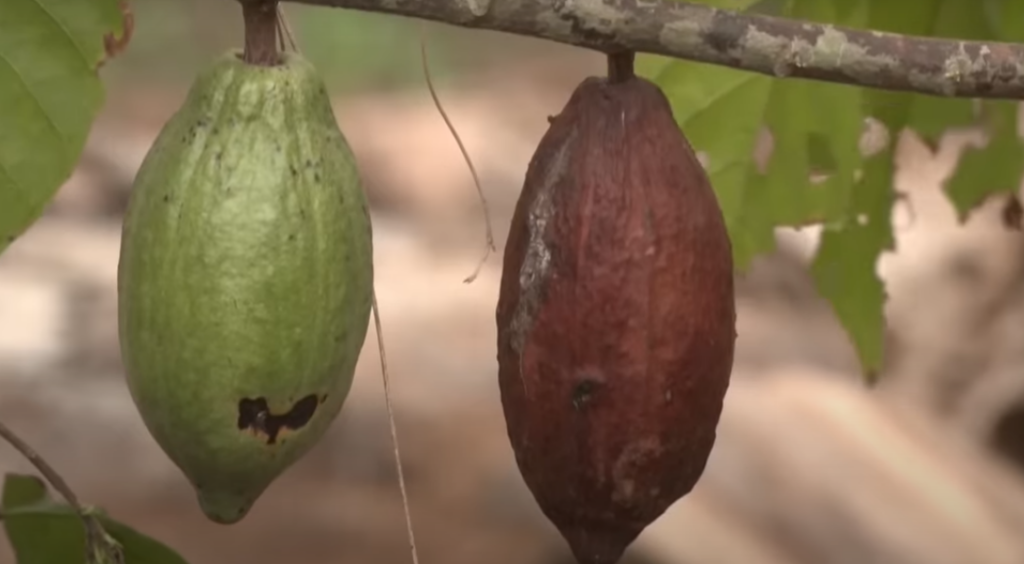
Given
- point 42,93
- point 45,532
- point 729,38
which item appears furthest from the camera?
point 45,532

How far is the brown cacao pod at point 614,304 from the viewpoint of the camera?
50cm

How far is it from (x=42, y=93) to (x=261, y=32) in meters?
0.16

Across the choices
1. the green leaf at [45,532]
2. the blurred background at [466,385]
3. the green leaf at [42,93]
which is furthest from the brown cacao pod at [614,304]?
the blurred background at [466,385]

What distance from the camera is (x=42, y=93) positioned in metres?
0.62

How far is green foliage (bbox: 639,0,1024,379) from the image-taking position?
82 centimetres

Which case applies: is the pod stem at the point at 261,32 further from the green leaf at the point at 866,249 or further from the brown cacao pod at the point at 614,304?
the green leaf at the point at 866,249

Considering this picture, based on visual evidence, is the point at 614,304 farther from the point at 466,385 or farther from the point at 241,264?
the point at 466,385

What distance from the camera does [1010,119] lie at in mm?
956

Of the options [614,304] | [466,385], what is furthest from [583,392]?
[466,385]

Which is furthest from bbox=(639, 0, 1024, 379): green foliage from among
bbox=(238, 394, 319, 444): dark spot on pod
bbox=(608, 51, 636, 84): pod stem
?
bbox=(238, 394, 319, 444): dark spot on pod

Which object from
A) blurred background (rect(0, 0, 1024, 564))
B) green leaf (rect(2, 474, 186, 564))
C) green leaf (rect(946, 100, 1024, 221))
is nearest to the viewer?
green leaf (rect(2, 474, 186, 564))

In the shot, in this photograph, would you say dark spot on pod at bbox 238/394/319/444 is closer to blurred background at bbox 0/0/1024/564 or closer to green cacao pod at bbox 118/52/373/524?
green cacao pod at bbox 118/52/373/524

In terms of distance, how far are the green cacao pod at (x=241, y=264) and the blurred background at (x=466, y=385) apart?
1.11 meters

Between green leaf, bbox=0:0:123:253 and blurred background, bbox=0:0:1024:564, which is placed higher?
green leaf, bbox=0:0:123:253
